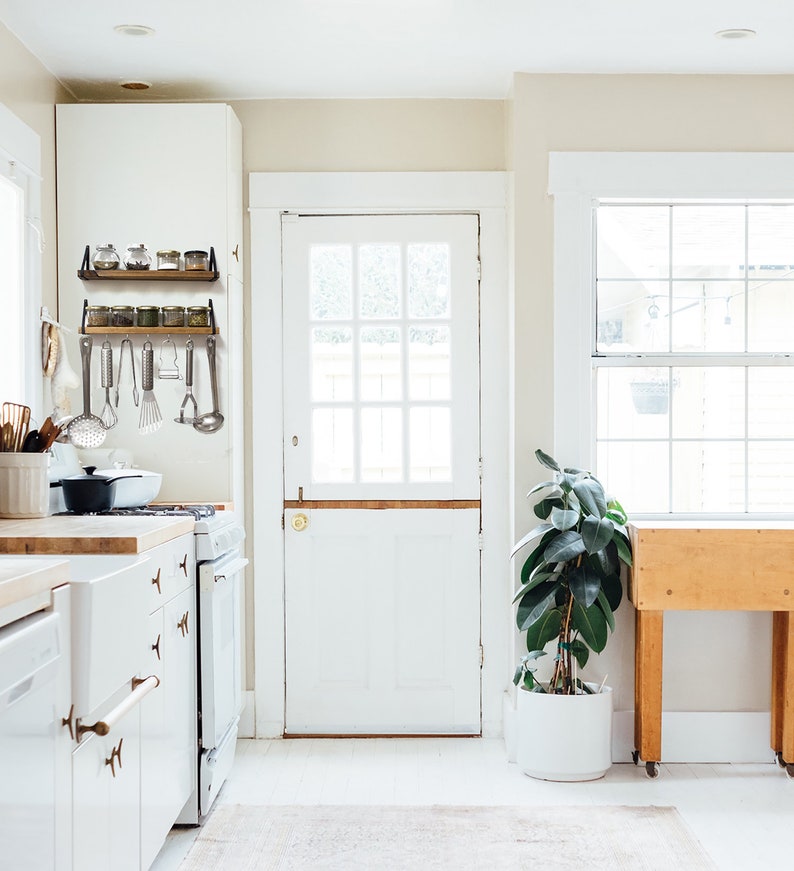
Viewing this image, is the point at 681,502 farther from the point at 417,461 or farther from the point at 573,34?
the point at 573,34

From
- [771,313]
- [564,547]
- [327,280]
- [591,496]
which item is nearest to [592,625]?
[564,547]

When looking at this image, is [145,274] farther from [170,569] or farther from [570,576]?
[570,576]

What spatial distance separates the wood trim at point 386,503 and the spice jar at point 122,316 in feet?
3.25

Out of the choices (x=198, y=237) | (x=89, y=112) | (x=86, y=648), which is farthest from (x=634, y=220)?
(x=86, y=648)

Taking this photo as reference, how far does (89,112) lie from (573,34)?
71.0 inches

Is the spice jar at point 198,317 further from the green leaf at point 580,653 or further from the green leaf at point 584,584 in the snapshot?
the green leaf at point 580,653

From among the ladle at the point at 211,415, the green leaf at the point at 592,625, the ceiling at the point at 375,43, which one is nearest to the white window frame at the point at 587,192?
the ceiling at the point at 375,43

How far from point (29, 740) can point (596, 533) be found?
6.98ft

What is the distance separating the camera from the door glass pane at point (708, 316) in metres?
3.78

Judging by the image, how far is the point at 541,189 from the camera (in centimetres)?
372

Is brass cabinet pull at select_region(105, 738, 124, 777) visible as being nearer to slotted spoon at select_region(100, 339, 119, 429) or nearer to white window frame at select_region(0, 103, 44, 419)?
white window frame at select_region(0, 103, 44, 419)

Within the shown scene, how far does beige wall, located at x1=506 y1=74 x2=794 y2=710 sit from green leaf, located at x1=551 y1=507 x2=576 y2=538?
1.18ft

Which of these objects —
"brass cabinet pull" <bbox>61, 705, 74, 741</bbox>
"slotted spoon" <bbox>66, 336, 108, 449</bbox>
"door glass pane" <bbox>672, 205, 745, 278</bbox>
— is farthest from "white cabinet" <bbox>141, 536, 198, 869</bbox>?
"door glass pane" <bbox>672, 205, 745, 278</bbox>

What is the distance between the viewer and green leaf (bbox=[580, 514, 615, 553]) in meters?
3.29
